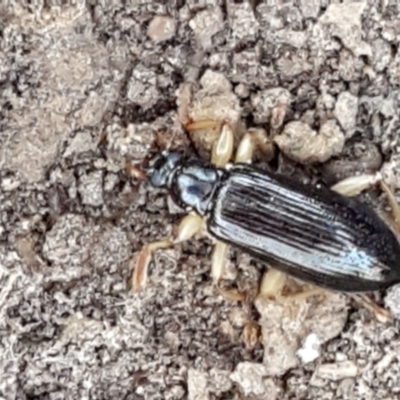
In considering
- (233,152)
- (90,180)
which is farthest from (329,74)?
(90,180)

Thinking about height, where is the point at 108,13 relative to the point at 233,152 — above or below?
above

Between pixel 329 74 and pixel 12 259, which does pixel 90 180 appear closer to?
pixel 12 259

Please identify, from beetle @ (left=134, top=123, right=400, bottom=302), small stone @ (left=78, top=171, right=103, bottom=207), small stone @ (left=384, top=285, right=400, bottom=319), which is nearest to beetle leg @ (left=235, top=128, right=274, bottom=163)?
beetle @ (left=134, top=123, right=400, bottom=302)

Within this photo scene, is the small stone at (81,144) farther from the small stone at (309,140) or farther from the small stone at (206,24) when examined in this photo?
the small stone at (309,140)

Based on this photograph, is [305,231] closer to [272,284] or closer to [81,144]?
[272,284]

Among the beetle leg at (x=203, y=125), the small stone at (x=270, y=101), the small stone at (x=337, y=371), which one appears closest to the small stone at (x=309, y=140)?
the small stone at (x=270, y=101)

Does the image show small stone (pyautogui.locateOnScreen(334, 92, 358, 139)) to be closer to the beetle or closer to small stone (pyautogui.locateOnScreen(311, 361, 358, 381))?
the beetle
